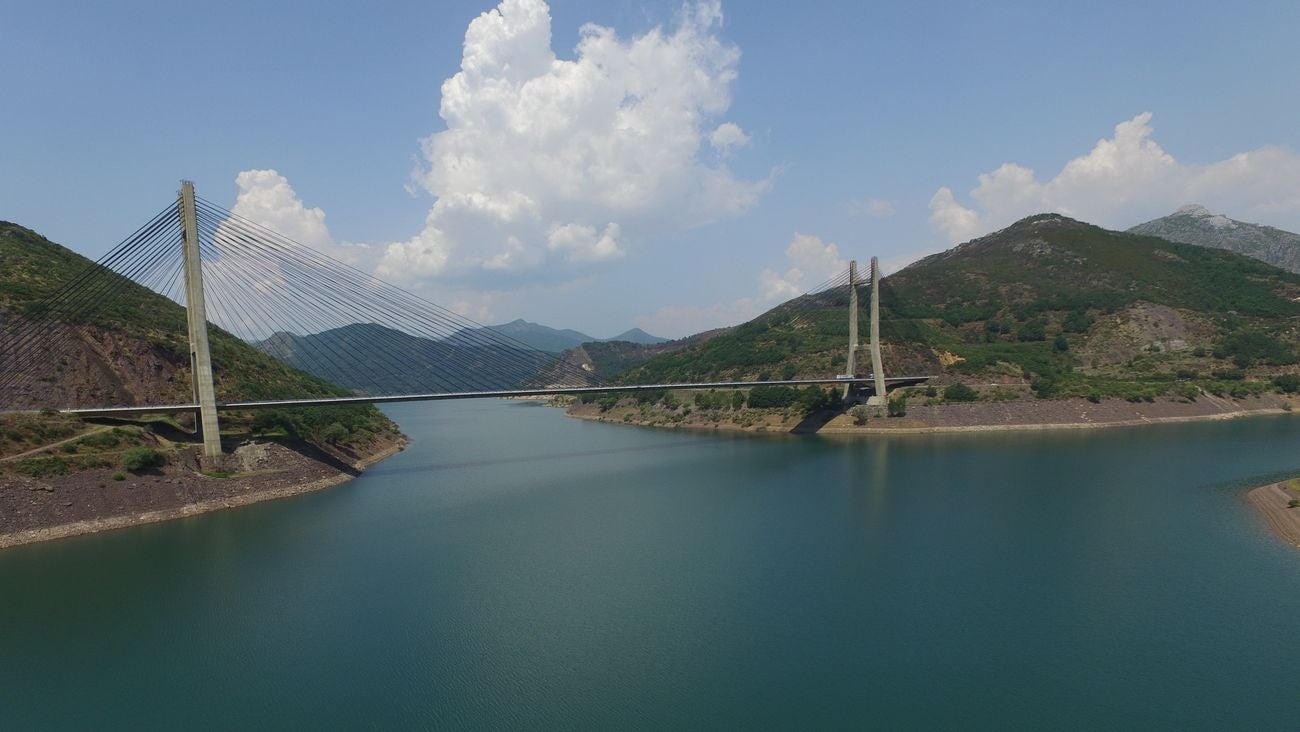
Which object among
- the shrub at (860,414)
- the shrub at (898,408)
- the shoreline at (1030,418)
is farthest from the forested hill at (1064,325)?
the shrub at (860,414)

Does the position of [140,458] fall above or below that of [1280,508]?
above

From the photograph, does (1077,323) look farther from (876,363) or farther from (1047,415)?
(876,363)

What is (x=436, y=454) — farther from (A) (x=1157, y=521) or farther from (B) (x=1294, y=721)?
(B) (x=1294, y=721)

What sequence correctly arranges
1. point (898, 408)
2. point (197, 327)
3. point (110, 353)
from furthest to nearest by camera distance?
point (898, 408), point (110, 353), point (197, 327)

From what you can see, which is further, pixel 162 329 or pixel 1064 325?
pixel 1064 325

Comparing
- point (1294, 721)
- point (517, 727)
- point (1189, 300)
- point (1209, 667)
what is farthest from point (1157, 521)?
point (1189, 300)

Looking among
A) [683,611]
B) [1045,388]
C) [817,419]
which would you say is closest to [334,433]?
[683,611]

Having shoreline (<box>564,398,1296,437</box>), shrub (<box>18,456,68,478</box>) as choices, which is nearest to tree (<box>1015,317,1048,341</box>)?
shoreline (<box>564,398,1296,437</box>)

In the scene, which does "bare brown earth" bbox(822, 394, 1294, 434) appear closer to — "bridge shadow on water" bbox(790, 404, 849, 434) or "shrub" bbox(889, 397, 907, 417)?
"shrub" bbox(889, 397, 907, 417)
